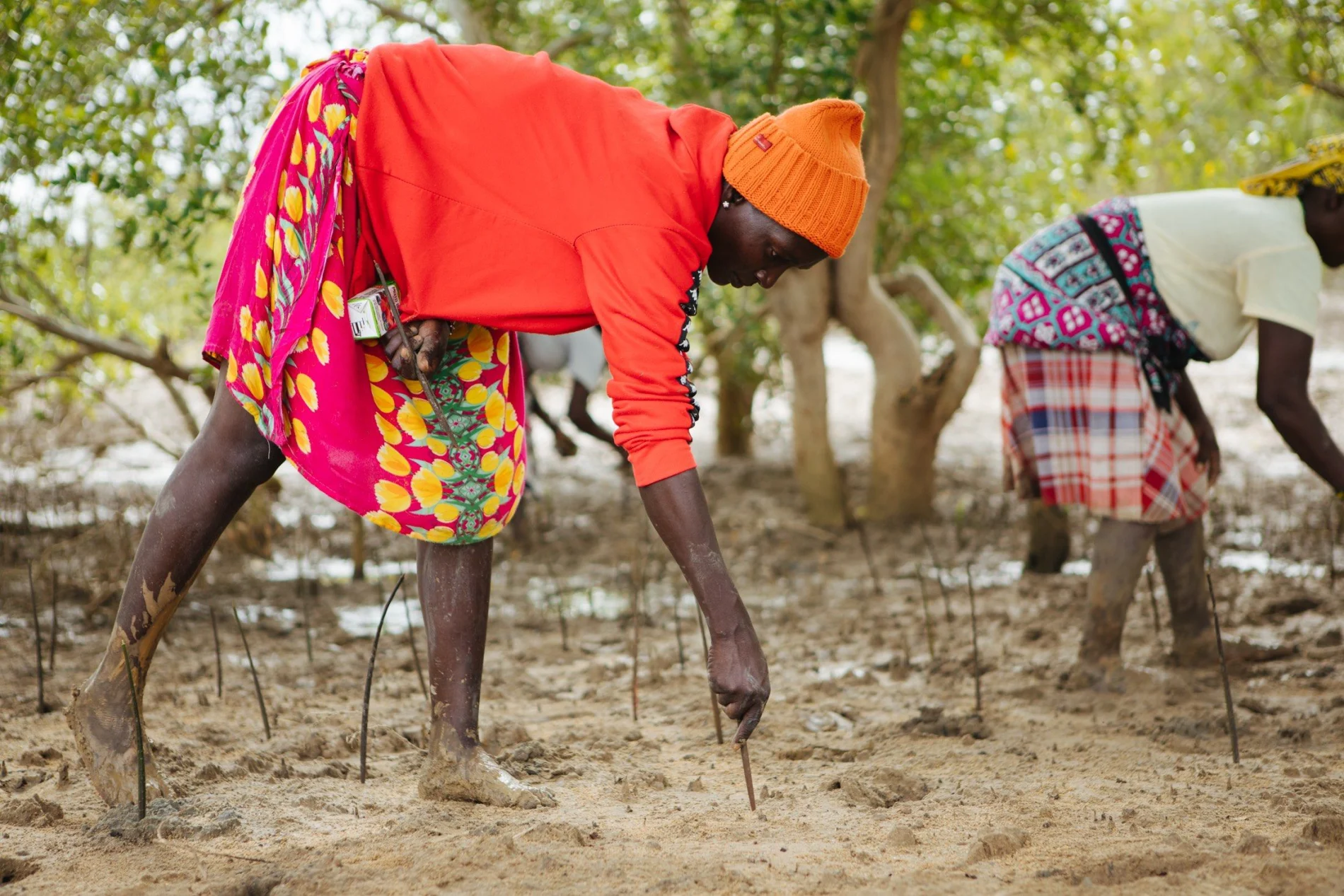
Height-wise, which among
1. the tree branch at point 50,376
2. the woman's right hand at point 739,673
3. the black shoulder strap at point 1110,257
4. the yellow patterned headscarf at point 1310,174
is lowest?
the woman's right hand at point 739,673

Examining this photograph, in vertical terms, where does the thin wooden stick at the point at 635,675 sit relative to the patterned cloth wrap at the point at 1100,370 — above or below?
below

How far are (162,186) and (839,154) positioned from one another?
351 cm

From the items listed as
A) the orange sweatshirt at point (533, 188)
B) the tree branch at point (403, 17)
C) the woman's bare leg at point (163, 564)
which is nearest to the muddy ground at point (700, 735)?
the woman's bare leg at point (163, 564)

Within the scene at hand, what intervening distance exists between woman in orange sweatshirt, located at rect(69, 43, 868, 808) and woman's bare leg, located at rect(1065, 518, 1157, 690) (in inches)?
60.1

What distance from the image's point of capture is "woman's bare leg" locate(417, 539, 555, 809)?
2.35m

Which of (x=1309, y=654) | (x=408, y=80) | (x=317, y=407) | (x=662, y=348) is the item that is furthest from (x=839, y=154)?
(x=1309, y=654)

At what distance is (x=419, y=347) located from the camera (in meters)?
2.10

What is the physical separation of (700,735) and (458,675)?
72 cm

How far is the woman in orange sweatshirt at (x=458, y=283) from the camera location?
1900 mm

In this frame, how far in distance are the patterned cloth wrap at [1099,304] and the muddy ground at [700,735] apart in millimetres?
850

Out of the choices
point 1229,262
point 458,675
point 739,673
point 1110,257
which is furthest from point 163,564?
point 1229,262

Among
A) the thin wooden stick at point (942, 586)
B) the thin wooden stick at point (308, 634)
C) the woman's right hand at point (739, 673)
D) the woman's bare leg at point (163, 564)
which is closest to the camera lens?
the woman's right hand at point (739, 673)

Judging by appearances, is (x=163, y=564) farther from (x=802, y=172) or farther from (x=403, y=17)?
(x=403, y=17)

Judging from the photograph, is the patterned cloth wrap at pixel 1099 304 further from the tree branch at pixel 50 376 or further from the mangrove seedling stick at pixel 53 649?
the tree branch at pixel 50 376
